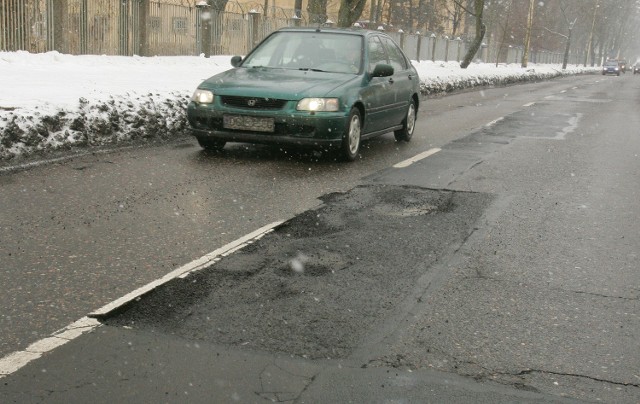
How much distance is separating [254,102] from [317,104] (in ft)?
2.42

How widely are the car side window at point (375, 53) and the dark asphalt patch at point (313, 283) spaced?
3997mm

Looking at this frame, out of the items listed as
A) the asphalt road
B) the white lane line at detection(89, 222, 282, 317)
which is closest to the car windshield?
the asphalt road

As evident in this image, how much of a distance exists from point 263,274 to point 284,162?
4.76 meters

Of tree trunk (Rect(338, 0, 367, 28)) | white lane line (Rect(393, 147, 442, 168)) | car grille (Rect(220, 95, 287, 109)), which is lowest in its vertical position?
white lane line (Rect(393, 147, 442, 168))

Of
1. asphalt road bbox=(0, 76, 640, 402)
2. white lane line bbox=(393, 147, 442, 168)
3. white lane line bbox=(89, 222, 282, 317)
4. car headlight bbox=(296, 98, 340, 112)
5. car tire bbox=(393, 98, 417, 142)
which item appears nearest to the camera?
asphalt road bbox=(0, 76, 640, 402)

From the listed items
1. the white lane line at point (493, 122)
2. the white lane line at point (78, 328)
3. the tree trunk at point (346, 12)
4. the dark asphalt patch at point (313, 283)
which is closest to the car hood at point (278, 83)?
the dark asphalt patch at point (313, 283)

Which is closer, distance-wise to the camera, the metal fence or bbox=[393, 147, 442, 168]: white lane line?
bbox=[393, 147, 442, 168]: white lane line

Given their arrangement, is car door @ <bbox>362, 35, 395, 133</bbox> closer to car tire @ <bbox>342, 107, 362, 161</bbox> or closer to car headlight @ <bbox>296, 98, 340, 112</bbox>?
car tire @ <bbox>342, 107, 362, 161</bbox>

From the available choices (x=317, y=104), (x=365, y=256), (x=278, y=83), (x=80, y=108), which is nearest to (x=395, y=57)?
(x=278, y=83)

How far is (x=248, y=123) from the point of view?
940cm

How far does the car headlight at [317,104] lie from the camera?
9.31 m

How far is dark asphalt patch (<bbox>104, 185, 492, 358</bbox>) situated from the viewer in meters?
3.99

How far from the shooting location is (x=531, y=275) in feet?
17.1

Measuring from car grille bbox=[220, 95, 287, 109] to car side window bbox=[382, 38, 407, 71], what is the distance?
111 inches
